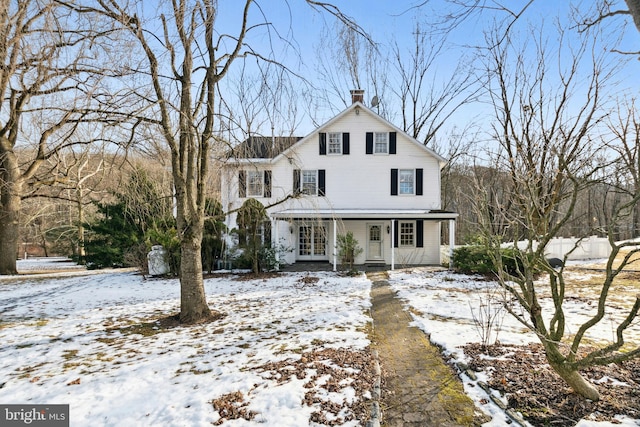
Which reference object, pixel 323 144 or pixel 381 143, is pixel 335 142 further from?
pixel 381 143

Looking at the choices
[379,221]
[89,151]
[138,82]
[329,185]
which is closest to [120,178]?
[89,151]

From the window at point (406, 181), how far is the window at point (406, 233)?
150cm

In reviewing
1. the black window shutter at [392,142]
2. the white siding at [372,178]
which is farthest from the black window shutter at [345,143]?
the black window shutter at [392,142]

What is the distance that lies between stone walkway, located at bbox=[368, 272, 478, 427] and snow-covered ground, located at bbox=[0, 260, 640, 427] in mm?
234

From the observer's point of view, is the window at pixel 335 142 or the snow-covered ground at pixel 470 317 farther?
the window at pixel 335 142

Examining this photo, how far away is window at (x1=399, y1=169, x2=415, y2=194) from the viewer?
15.7 m

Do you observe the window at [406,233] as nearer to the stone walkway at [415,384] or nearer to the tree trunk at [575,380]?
the stone walkway at [415,384]

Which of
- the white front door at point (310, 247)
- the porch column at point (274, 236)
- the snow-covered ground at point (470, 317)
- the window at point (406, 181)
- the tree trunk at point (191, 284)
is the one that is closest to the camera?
the snow-covered ground at point (470, 317)

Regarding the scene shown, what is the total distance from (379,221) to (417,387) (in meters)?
12.3

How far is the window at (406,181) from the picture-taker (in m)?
15.7

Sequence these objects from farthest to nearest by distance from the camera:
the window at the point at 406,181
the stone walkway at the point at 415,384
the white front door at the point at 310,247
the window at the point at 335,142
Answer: the white front door at the point at 310,247 < the window at the point at 335,142 < the window at the point at 406,181 < the stone walkway at the point at 415,384

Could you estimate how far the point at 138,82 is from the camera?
5.24 meters

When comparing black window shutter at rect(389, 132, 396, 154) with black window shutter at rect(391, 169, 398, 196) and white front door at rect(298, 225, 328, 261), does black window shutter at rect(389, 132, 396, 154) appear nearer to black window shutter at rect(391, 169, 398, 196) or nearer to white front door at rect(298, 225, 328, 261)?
black window shutter at rect(391, 169, 398, 196)

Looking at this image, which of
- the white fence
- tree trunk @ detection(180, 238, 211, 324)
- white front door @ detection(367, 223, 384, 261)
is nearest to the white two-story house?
white front door @ detection(367, 223, 384, 261)
